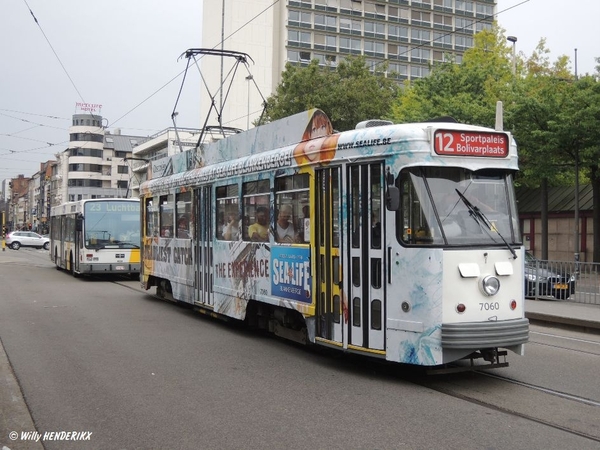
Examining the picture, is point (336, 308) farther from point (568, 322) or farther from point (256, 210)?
point (568, 322)

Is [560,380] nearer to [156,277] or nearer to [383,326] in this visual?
[383,326]

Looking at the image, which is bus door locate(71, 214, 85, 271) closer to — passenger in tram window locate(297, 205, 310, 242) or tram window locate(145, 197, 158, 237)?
tram window locate(145, 197, 158, 237)

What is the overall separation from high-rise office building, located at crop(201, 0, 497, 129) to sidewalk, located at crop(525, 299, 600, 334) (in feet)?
175

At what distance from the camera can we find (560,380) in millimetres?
7840

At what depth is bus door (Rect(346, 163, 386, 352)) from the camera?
7602 mm

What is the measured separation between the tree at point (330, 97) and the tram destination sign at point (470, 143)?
2735 cm

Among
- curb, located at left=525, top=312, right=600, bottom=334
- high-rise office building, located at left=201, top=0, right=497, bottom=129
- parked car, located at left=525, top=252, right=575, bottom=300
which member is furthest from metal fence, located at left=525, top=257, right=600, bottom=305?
high-rise office building, located at left=201, top=0, right=497, bottom=129

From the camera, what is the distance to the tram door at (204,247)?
12178 mm

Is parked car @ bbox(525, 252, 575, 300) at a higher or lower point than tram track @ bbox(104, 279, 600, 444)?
higher

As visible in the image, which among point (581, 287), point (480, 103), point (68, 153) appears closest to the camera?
point (581, 287)

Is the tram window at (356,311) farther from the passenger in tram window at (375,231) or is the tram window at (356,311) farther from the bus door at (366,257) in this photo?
the passenger in tram window at (375,231)

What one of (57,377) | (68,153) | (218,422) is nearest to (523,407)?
(218,422)

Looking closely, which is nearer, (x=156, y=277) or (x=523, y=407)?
(x=523, y=407)

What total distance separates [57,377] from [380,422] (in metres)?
4.09
